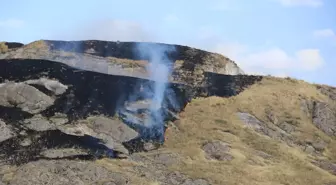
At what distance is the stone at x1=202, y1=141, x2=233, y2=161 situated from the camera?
3112cm

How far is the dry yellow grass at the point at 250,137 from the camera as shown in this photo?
29.3 meters

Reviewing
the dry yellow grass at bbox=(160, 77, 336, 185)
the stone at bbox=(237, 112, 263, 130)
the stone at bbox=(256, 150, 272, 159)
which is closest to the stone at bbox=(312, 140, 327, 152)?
the dry yellow grass at bbox=(160, 77, 336, 185)

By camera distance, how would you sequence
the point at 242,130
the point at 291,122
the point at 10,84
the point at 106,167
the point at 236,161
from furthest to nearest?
the point at 291,122 < the point at 242,130 < the point at 10,84 < the point at 236,161 < the point at 106,167

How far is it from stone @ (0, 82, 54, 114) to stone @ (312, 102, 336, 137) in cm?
2246

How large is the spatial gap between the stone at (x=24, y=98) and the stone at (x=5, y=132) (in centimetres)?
232

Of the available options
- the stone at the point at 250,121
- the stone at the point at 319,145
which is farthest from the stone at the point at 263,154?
the stone at the point at 319,145

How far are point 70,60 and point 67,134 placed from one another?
11848mm

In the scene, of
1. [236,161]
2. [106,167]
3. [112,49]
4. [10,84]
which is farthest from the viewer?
[112,49]

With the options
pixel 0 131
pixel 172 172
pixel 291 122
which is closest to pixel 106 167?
pixel 172 172

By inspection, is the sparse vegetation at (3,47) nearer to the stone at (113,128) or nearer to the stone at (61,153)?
the stone at (113,128)

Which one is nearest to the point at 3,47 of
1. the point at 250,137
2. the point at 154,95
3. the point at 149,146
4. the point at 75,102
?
the point at 75,102

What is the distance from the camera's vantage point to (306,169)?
31.4 m

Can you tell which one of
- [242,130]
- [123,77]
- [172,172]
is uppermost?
[123,77]

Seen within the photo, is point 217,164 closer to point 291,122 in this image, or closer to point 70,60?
point 291,122
